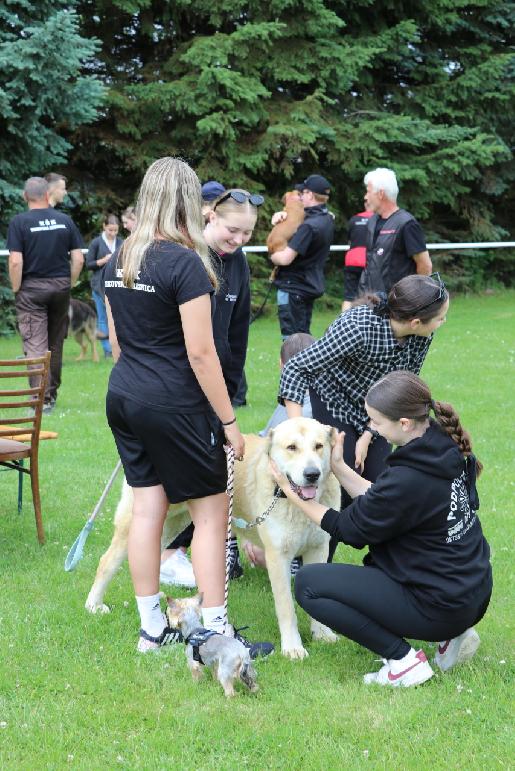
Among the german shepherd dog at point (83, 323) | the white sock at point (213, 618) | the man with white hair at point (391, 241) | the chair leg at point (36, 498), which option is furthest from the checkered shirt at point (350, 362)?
the german shepherd dog at point (83, 323)

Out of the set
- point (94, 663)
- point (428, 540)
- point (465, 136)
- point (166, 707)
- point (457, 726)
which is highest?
point (428, 540)

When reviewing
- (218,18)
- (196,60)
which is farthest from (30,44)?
(218,18)

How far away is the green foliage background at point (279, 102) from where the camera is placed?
54.7 ft

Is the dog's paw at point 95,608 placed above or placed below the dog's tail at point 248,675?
below

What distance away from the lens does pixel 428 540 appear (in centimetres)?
367

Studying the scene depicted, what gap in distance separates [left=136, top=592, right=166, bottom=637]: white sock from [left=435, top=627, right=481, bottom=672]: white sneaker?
1.24 metres

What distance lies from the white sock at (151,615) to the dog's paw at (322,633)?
0.75m

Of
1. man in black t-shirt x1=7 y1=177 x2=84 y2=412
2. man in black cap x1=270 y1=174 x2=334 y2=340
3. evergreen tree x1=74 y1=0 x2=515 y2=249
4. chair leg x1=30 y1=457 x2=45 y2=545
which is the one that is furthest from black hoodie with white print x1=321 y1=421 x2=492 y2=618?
evergreen tree x1=74 y1=0 x2=515 y2=249

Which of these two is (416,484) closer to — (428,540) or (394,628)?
(428,540)

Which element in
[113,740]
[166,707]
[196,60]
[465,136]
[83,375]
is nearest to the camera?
[113,740]

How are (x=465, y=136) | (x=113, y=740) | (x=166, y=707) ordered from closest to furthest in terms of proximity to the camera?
(x=113, y=740) → (x=166, y=707) → (x=465, y=136)

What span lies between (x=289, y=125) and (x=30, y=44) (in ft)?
19.0

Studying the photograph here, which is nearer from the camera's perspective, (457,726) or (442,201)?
(457,726)

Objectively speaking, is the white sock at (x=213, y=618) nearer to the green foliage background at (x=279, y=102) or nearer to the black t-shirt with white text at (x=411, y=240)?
the black t-shirt with white text at (x=411, y=240)
